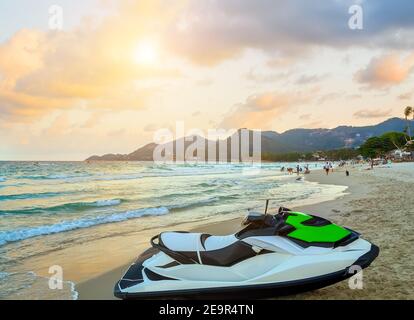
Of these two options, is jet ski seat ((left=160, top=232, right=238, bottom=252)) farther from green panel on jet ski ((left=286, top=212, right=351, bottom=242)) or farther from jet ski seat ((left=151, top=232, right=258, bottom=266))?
green panel on jet ski ((left=286, top=212, right=351, bottom=242))

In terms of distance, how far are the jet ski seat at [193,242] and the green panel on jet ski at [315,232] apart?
29.4 inches

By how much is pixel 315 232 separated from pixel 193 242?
1.50 meters

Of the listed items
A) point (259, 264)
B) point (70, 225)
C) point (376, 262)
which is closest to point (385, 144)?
point (70, 225)

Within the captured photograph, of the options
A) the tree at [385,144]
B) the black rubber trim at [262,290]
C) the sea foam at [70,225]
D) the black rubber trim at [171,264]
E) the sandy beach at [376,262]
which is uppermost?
the tree at [385,144]

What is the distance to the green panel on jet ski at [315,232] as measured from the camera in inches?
163

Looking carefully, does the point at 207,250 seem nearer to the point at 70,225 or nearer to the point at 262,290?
the point at 262,290

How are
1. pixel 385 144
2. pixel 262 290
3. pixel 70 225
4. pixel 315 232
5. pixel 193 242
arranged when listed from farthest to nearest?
pixel 385 144 < pixel 70 225 < pixel 193 242 < pixel 315 232 < pixel 262 290

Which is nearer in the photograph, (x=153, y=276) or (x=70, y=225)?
(x=153, y=276)

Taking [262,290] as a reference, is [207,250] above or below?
above

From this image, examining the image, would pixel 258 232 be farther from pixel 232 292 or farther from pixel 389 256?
pixel 389 256

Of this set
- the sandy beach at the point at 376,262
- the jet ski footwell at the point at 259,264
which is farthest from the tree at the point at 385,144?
the jet ski footwell at the point at 259,264

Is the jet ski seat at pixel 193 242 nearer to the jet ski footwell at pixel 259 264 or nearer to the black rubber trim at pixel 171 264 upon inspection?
the jet ski footwell at pixel 259 264

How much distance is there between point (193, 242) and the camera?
4.31 m

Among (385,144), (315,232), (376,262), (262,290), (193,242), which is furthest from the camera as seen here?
(385,144)
